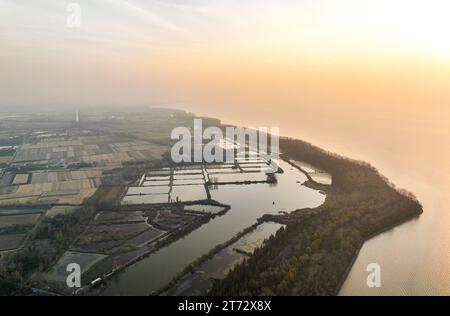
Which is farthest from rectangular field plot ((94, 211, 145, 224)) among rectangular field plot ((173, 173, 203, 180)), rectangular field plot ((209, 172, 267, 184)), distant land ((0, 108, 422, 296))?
rectangular field plot ((209, 172, 267, 184))

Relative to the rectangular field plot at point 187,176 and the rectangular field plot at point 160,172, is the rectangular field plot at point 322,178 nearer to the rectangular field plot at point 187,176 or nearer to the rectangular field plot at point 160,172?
the rectangular field plot at point 187,176

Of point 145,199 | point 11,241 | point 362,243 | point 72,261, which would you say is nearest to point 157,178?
point 145,199
